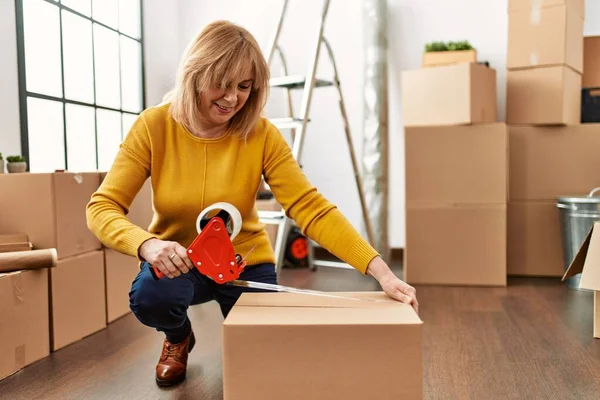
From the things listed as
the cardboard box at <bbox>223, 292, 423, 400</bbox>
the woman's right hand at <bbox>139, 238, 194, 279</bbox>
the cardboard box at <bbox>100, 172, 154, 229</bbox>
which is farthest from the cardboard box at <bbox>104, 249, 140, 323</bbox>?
the cardboard box at <bbox>223, 292, 423, 400</bbox>

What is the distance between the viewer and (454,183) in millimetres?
3211

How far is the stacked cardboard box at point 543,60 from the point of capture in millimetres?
3150

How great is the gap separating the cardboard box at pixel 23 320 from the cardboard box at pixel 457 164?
6.10 feet

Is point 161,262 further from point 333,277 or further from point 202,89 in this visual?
point 333,277

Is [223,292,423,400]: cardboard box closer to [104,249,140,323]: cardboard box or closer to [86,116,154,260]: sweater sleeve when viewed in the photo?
[86,116,154,260]: sweater sleeve

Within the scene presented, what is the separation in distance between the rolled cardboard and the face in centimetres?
77

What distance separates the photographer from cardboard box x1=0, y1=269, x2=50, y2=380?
1835 mm

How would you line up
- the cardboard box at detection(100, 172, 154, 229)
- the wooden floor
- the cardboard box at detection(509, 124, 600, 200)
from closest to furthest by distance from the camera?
the wooden floor < the cardboard box at detection(100, 172, 154, 229) < the cardboard box at detection(509, 124, 600, 200)

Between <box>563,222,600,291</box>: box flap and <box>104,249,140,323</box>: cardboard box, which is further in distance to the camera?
<box>104,249,140,323</box>: cardboard box

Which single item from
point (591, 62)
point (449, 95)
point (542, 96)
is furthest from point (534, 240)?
point (591, 62)

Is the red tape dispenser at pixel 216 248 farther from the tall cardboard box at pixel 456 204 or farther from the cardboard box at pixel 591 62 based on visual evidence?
the cardboard box at pixel 591 62

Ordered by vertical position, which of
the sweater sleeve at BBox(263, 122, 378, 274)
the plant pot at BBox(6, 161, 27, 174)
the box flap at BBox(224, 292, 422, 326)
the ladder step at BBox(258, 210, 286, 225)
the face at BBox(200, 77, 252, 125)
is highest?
the face at BBox(200, 77, 252, 125)

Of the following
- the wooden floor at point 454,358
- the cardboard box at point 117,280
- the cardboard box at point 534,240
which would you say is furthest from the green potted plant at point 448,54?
the cardboard box at point 117,280

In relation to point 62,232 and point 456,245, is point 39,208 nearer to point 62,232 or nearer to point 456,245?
point 62,232
